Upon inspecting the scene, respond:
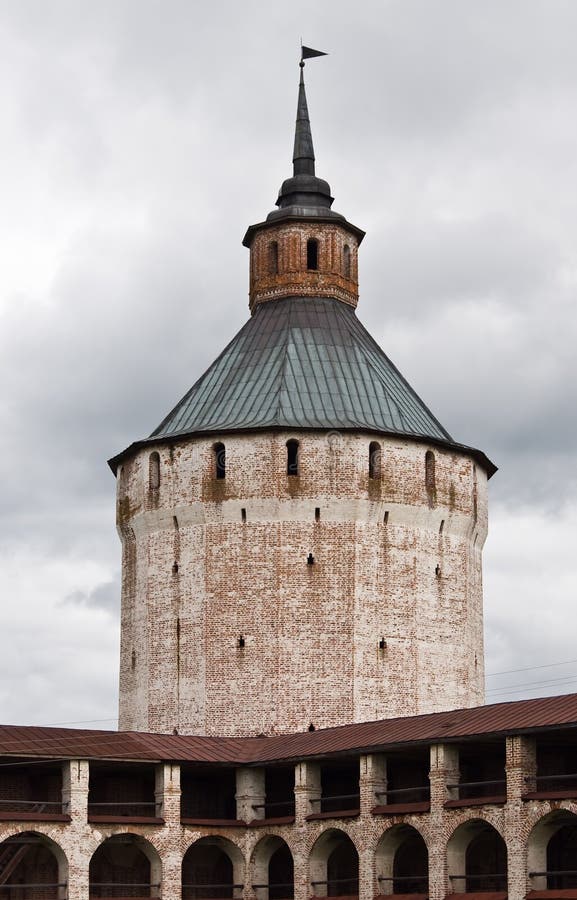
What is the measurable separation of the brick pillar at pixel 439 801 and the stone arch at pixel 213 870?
275 inches

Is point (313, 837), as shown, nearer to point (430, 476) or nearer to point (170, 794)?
point (170, 794)

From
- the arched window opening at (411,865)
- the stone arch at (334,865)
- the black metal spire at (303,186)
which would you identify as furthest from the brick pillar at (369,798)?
the black metal spire at (303,186)

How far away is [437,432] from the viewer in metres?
57.1

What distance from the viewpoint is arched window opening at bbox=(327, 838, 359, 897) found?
157ft

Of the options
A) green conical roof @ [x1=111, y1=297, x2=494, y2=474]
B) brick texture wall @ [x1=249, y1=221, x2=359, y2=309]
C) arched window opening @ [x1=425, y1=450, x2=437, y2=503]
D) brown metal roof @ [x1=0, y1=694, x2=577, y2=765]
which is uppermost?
brick texture wall @ [x1=249, y1=221, x2=359, y2=309]

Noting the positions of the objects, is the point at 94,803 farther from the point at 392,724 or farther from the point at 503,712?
the point at 503,712

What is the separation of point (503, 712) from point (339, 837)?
648cm

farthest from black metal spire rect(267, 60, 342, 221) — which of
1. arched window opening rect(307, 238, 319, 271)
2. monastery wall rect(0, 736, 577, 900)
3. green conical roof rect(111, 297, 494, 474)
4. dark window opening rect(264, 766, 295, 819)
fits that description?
monastery wall rect(0, 736, 577, 900)

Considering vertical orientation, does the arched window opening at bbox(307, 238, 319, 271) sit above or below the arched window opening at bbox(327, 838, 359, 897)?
above

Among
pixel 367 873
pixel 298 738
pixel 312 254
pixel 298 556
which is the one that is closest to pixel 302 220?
pixel 312 254

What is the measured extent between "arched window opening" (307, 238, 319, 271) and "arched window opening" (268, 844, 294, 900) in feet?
66.1

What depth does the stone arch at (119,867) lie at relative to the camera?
1897 inches

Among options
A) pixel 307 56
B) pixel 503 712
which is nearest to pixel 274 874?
pixel 503 712

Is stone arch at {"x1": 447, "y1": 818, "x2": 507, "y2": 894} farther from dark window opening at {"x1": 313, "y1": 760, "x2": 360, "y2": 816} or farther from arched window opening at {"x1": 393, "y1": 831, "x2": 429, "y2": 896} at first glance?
dark window opening at {"x1": 313, "y1": 760, "x2": 360, "y2": 816}
